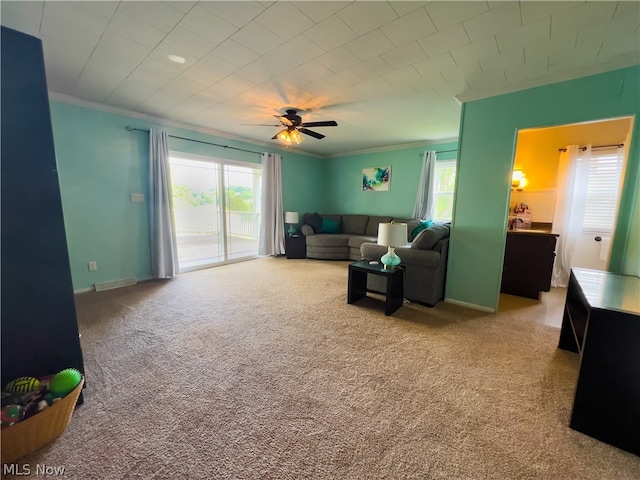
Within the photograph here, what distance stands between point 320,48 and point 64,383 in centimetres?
273

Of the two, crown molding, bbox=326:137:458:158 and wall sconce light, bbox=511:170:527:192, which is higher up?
crown molding, bbox=326:137:458:158

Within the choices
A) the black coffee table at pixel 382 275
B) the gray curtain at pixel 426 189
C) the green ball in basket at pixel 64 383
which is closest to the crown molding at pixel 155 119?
the gray curtain at pixel 426 189

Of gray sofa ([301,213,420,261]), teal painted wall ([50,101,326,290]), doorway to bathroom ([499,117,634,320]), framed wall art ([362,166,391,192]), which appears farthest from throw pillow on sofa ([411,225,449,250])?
teal painted wall ([50,101,326,290])

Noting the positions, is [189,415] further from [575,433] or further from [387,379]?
[575,433]

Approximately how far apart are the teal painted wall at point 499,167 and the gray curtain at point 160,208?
4.08 metres

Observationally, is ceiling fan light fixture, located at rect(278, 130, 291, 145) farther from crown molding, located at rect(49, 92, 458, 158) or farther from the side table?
the side table

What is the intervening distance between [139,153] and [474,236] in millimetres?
4696

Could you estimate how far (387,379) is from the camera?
5.83 ft

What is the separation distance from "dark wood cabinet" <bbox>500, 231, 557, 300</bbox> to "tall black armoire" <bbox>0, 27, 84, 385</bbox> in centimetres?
455

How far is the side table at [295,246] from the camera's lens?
18.1 ft

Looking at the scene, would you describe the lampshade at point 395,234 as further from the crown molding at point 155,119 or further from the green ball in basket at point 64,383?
the crown molding at point 155,119

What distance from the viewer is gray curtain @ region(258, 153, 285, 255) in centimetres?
534

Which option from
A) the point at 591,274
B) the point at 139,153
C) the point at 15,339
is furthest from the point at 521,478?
the point at 139,153

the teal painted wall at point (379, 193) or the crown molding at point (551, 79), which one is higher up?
the crown molding at point (551, 79)
